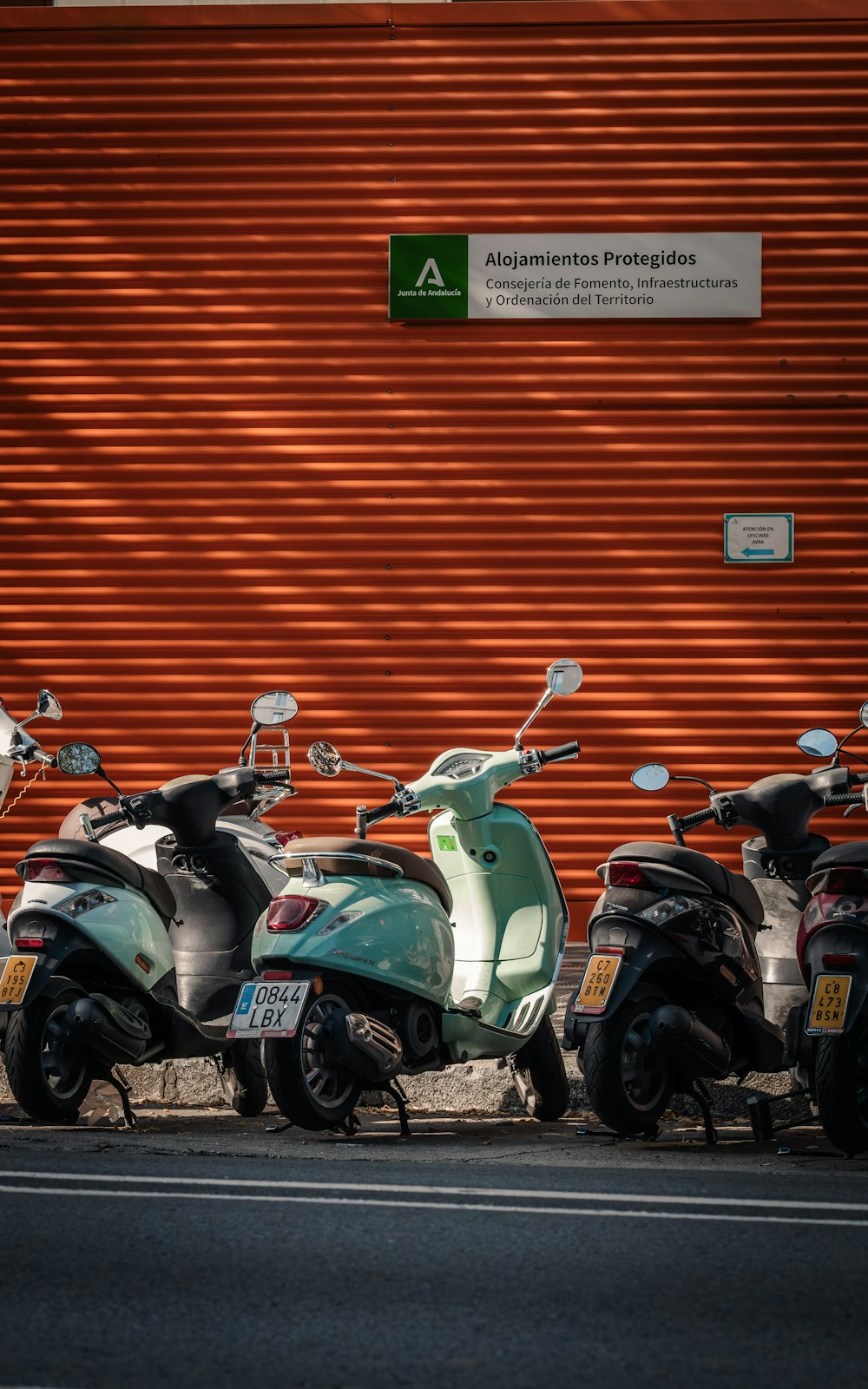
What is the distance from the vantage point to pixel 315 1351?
3.73 m

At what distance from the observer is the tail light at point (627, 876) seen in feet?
20.6

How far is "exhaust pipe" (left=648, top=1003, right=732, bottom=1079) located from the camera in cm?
607

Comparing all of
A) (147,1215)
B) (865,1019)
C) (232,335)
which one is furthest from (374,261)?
(147,1215)

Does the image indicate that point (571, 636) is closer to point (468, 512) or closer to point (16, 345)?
point (468, 512)

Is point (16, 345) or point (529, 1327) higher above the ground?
point (16, 345)

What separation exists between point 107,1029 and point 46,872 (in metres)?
0.64

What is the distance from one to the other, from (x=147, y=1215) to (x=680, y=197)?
7.95 meters

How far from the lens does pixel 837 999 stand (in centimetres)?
580

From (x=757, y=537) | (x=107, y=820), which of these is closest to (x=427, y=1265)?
(x=107, y=820)

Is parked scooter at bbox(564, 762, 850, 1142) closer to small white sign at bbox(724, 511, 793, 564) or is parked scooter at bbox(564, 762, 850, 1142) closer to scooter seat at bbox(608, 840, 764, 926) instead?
scooter seat at bbox(608, 840, 764, 926)

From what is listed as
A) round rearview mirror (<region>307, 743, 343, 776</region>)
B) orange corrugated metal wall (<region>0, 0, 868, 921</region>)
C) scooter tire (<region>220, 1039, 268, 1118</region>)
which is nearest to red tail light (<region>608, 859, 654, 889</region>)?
round rearview mirror (<region>307, 743, 343, 776</region>)

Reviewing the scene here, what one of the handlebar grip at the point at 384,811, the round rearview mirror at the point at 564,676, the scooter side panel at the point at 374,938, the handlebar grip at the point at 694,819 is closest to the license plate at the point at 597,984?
the scooter side panel at the point at 374,938

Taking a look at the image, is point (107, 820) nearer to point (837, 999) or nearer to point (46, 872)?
point (46, 872)

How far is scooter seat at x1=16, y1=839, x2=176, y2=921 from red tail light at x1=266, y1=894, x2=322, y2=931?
750mm
